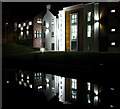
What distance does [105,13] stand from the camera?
25.3 meters

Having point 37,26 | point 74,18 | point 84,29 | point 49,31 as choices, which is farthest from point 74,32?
point 37,26

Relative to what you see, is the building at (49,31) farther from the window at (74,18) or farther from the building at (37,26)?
the window at (74,18)

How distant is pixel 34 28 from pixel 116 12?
10.3m

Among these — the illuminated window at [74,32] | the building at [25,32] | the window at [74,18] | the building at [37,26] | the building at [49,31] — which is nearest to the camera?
the illuminated window at [74,32]

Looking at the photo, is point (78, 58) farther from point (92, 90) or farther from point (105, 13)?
point (92, 90)

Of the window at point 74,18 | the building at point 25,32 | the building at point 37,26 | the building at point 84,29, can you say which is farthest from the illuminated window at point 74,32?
the building at point 25,32

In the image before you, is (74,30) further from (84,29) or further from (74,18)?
(74,18)

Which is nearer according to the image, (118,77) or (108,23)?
(118,77)

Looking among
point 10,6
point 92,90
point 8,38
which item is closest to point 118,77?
point 92,90

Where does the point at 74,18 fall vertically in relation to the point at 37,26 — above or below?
above

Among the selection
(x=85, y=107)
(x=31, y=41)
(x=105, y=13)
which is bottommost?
(x=85, y=107)

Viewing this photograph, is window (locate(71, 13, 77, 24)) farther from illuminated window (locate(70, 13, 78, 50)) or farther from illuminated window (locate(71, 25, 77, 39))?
illuminated window (locate(71, 25, 77, 39))

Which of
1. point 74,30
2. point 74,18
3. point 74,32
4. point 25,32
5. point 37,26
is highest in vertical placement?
point 74,18

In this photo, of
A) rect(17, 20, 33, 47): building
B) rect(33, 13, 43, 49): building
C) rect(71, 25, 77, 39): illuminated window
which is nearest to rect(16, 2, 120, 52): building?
rect(71, 25, 77, 39): illuminated window
